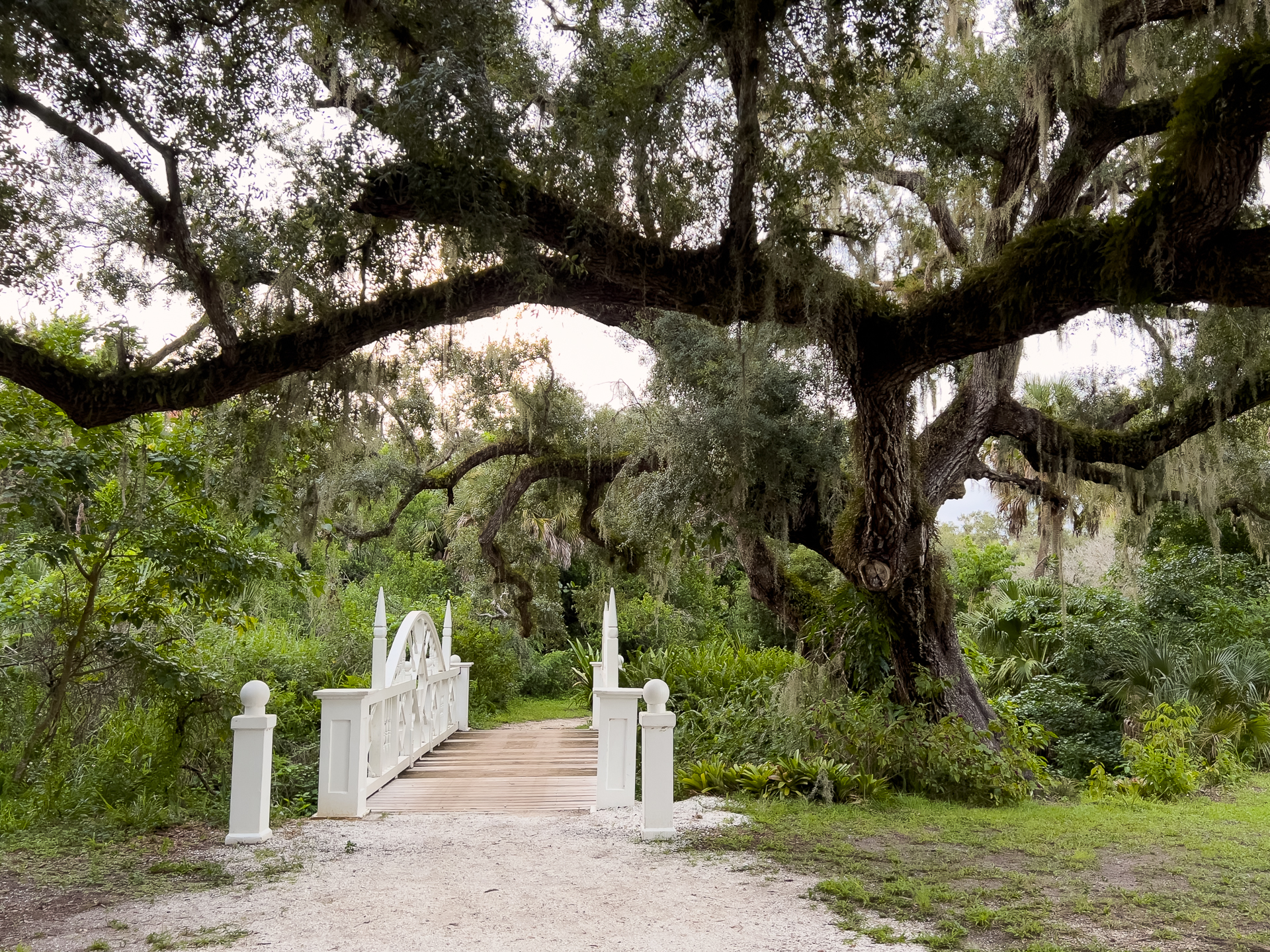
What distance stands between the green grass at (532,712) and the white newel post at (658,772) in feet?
23.1

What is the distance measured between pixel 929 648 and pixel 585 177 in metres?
5.23

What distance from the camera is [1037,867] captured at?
4863 millimetres

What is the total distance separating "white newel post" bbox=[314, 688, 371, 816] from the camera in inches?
246

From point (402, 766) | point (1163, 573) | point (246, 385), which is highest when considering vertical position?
point (246, 385)

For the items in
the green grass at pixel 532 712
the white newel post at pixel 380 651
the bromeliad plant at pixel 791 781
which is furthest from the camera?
the green grass at pixel 532 712

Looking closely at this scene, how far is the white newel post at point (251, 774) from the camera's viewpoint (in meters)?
5.43

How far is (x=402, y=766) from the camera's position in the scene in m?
8.17

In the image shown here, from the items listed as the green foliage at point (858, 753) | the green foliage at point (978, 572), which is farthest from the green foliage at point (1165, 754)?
the green foliage at point (978, 572)

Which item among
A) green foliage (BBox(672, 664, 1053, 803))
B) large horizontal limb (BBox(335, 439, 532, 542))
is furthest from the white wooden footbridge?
large horizontal limb (BBox(335, 439, 532, 542))

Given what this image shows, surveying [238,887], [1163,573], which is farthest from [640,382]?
[1163,573]

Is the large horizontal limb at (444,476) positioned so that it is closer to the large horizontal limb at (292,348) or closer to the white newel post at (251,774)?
the large horizontal limb at (292,348)

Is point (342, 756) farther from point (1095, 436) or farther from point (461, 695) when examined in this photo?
point (1095, 436)

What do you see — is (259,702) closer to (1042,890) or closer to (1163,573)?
(1042,890)

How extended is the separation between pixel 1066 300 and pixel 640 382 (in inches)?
196
